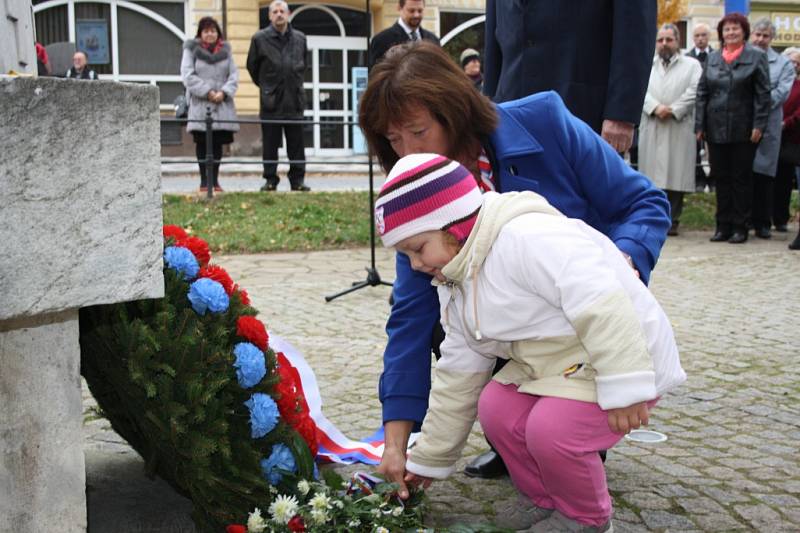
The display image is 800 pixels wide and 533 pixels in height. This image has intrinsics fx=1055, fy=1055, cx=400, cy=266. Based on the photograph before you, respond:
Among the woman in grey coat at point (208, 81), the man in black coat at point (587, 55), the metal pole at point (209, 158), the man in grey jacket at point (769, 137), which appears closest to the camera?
the man in black coat at point (587, 55)

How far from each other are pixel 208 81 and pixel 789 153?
19.6ft

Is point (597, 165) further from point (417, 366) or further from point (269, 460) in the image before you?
point (269, 460)

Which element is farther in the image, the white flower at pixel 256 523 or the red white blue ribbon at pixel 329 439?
the red white blue ribbon at pixel 329 439

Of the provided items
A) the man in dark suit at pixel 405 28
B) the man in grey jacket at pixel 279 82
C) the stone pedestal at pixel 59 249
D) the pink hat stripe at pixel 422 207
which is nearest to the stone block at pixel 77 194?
the stone pedestal at pixel 59 249

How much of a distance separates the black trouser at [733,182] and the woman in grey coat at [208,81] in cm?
506

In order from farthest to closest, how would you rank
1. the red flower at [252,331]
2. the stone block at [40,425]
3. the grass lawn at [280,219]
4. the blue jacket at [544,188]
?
the grass lawn at [280,219], the blue jacket at [544,188], the red flower at [252,331], the stone block at [40,425]

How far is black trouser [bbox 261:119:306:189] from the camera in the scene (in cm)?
1165

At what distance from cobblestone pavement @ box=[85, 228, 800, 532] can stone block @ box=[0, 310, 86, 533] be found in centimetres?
62

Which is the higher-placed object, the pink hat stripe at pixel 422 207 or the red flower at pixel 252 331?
the pink hat stripe at pixel 422 207

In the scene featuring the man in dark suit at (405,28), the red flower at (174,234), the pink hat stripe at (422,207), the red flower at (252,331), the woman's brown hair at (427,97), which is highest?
the man in dark suit at (405,28)

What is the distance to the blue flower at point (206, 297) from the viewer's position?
2.65m

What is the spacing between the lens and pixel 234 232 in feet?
31.1

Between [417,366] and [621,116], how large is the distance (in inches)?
45.3

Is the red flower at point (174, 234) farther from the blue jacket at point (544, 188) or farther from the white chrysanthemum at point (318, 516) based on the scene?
the white chrysanthemum at point (318, 516)
